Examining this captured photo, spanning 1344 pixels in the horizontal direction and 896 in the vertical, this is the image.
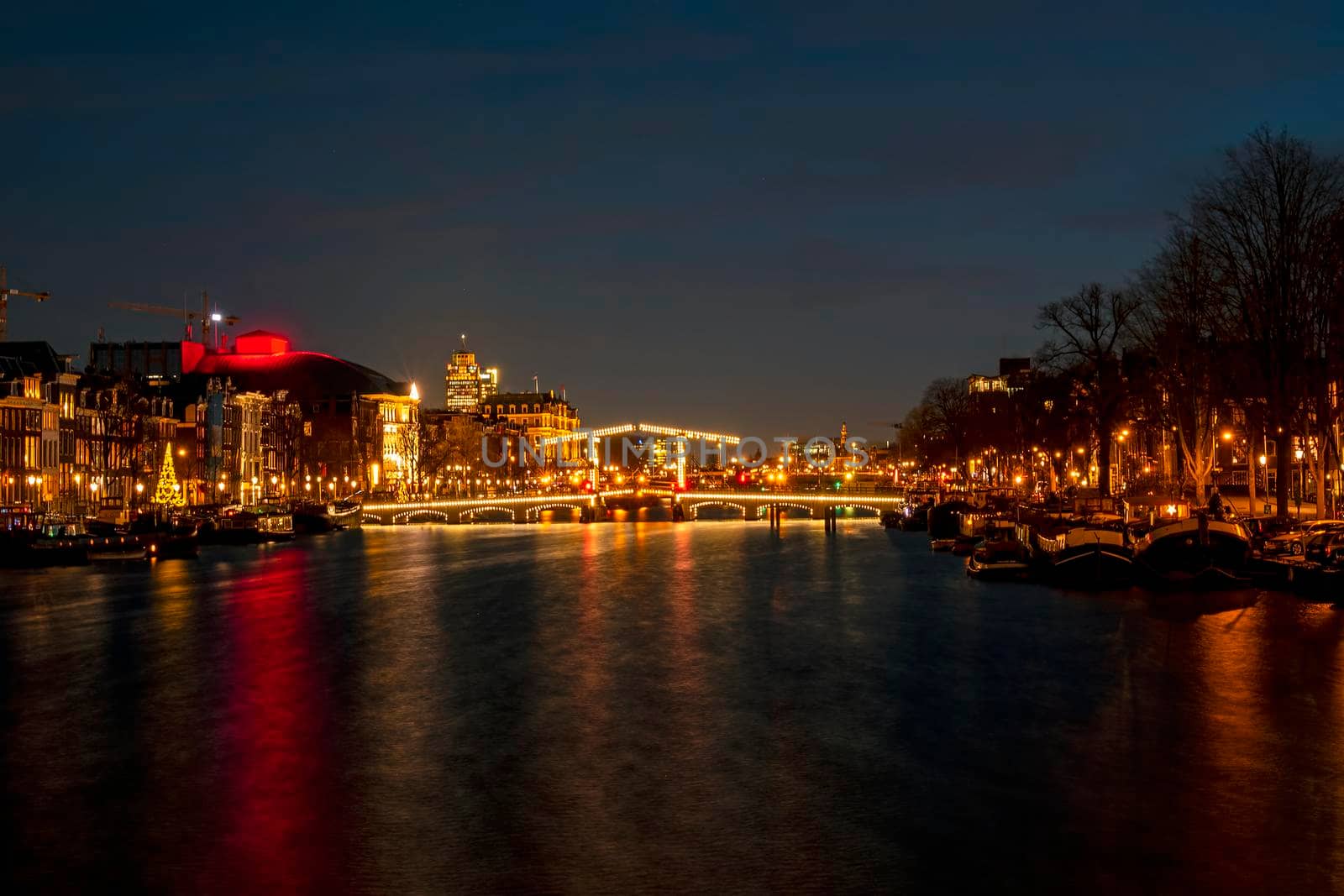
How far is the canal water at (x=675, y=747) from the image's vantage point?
730 inches

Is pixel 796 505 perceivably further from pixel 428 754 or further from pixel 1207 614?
pixel 428 754

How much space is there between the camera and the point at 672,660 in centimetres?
3909

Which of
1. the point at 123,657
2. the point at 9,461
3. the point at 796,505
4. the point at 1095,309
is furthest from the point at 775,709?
the point at 796,505

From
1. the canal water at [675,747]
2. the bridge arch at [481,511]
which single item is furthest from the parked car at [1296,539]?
the bridge arch at [481,511]

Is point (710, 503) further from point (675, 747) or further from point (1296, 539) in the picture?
point (675, 747)

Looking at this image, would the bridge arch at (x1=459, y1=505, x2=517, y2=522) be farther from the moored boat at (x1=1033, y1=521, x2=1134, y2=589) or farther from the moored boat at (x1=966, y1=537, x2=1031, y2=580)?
the moored boat at (x1=1033, y1=521, x2=1134, y2=589)

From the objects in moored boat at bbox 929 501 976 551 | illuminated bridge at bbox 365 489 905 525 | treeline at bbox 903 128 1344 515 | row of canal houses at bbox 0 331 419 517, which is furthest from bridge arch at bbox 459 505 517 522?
treeline at bbox 903 128 1344 515

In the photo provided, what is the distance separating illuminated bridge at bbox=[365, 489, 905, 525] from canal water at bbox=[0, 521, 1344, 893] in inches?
3778

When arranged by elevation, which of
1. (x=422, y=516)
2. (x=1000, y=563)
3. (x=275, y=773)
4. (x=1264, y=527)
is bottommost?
(x=275, y=773)

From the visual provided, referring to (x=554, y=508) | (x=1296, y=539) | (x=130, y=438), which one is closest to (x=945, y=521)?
(x=1296, y=539)

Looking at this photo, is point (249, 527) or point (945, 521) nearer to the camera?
point (945, 521)

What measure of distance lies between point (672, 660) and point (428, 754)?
1398 centimetres

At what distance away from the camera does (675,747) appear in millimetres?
26594

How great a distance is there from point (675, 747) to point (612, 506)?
501ft
